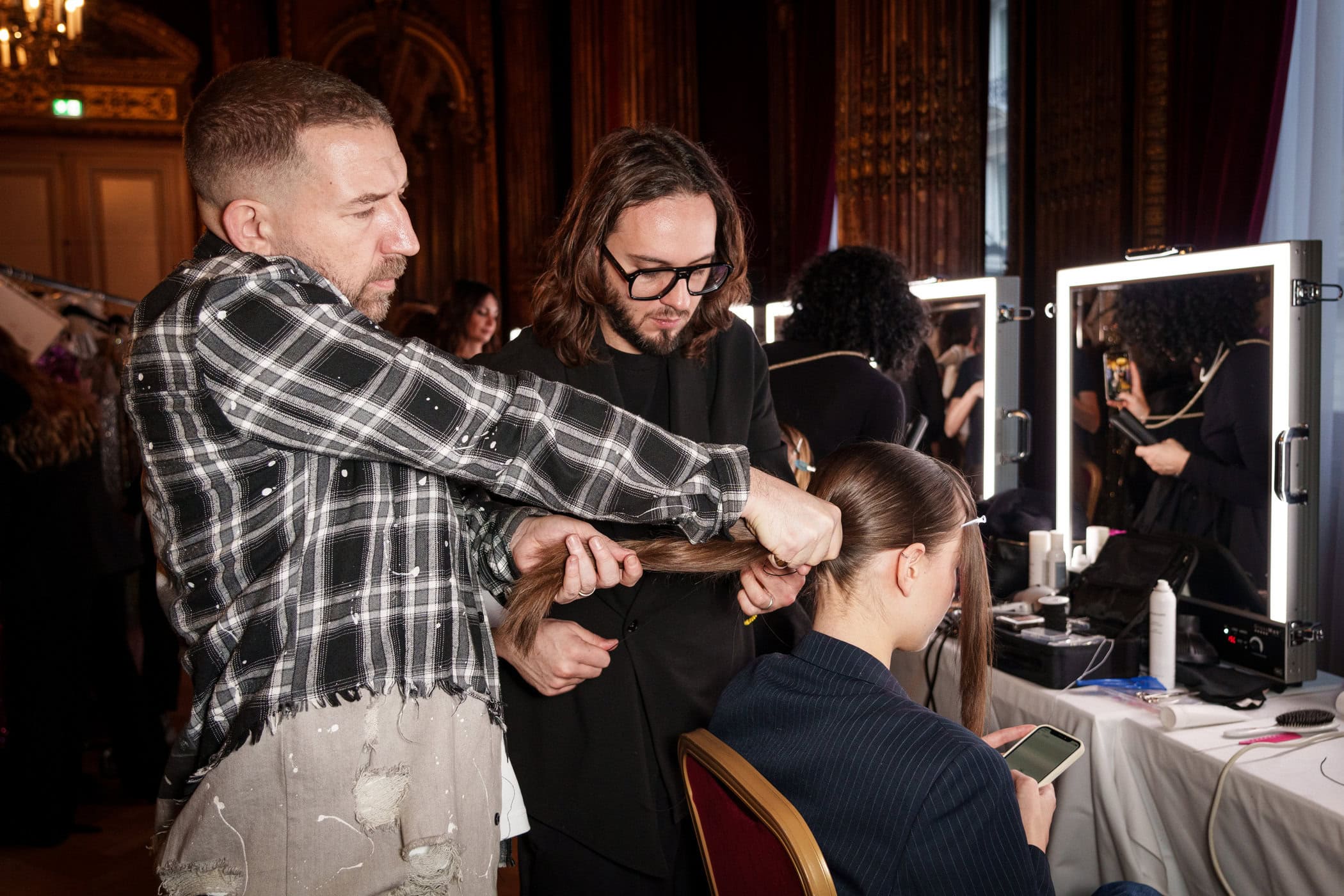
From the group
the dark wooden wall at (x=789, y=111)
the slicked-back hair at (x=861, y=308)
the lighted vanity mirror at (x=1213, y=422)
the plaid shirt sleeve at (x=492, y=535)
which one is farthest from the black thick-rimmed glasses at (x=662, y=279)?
the slicked-back hair at (x=861, y=308)

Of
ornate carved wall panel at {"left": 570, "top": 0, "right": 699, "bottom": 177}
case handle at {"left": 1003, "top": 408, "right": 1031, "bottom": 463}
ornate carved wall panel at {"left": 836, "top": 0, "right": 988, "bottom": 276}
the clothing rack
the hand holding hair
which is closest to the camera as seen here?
the hand holding hair

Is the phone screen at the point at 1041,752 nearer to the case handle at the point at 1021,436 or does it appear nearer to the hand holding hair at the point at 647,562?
the hand holding hair at the point at 647,562

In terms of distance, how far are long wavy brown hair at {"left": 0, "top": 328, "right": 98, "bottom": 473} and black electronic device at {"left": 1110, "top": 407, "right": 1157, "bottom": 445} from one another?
3160mm

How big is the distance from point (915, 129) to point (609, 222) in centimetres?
277

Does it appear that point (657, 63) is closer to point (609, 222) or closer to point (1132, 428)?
point (1132, 428)

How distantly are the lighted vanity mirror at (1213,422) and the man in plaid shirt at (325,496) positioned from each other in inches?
52.0

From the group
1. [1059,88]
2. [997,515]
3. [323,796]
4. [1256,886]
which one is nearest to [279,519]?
[323,796]

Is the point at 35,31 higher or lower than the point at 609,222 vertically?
higher

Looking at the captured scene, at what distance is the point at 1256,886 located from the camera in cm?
153

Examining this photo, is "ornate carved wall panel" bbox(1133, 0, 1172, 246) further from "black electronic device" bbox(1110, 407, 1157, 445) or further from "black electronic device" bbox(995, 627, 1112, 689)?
"black electronic device" bbox(995, 627, 1112, 689)

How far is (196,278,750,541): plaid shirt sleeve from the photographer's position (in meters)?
0.94

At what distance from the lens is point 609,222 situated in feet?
5.20

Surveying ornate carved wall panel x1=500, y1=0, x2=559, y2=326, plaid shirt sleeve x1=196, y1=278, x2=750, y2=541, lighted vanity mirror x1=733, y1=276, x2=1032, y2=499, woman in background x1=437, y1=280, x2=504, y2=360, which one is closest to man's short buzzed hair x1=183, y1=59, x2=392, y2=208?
plaid shirt sleeve x1=196, y1=278, x2=750, y2=541

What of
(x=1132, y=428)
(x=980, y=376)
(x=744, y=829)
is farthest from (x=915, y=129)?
(x=744, y=829)
